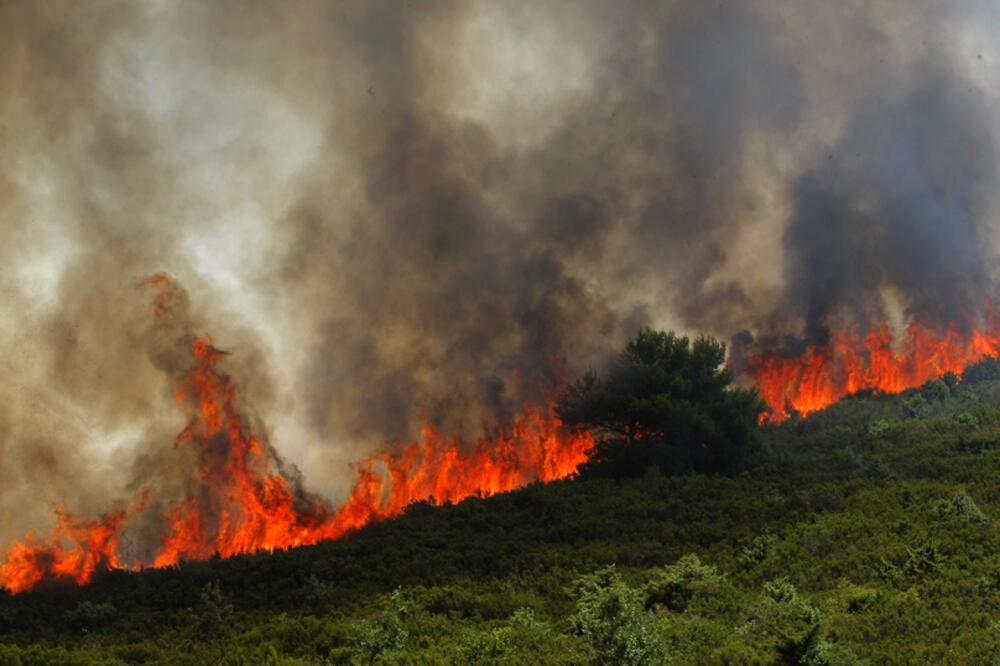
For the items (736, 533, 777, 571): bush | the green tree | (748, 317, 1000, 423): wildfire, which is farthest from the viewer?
(748, 317, 1000, 423): wildfire

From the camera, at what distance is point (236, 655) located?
25391mm

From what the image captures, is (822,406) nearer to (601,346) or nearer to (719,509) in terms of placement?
(601,346)

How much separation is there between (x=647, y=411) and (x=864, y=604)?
77.7ft

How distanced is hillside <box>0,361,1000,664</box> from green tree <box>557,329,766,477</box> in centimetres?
249

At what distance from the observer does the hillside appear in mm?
23578

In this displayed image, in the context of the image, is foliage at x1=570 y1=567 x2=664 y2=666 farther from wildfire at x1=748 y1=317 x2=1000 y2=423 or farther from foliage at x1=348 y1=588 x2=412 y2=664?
wildfire at x1=748 y1=317 x2=1000 y2=423

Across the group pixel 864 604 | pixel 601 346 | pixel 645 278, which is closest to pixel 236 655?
pixel 864 604

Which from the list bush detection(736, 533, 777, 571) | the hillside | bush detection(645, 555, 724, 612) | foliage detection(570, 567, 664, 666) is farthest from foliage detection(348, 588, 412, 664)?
bush detection(736, 533, 777, 571)

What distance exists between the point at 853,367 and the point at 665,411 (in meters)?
31.8

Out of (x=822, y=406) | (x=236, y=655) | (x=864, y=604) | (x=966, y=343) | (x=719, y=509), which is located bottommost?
(x=236, y=655)

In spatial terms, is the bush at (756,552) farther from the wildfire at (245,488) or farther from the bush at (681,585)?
the wildfire at (245,488)

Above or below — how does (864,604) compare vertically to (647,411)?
below

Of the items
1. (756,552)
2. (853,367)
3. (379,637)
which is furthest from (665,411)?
(853,367)

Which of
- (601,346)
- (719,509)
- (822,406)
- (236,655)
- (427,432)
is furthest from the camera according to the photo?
(822,406)
